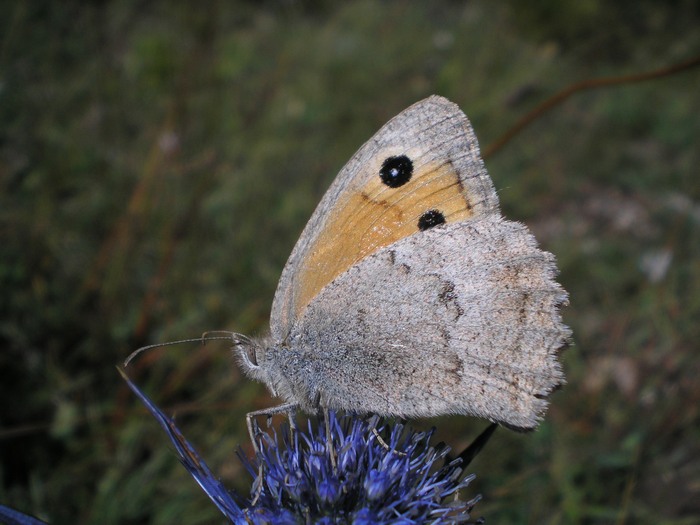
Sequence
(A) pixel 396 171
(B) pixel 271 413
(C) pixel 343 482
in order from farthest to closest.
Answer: (A) pixel 396 171
(B) pixel 271 413
(C) pixel 343 482

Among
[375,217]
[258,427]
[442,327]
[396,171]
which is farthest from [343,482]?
[396,171]

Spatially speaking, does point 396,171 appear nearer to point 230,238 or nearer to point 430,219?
point 430,219

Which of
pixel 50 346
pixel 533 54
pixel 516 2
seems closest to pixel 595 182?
pixel 533 54

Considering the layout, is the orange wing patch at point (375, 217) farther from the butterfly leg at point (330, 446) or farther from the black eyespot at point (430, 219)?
the butterfly leg at point (330, 446)

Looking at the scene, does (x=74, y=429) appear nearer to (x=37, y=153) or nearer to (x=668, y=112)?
(x=37, y=153)

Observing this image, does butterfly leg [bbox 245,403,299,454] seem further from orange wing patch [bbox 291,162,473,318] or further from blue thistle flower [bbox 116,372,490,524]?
orange wing patch [bbox 291,162,473,318]

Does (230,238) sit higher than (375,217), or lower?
higher
